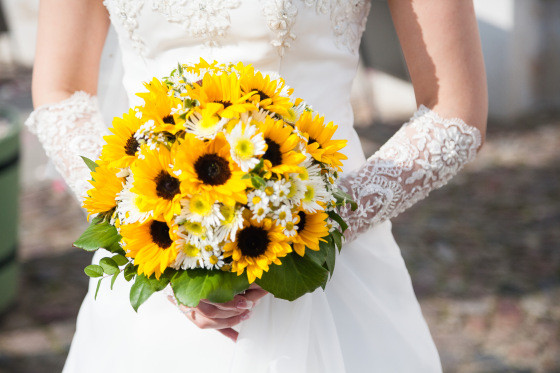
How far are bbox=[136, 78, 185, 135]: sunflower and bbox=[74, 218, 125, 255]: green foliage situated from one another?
27 centimetres

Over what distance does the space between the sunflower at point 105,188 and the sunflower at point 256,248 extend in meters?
0.28

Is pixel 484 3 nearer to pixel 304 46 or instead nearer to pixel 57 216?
pixel 57 216

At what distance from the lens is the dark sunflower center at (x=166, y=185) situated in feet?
4.08

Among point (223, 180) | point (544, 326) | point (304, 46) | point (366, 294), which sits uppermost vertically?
point (544, 326)

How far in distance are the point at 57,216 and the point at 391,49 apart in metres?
3.84

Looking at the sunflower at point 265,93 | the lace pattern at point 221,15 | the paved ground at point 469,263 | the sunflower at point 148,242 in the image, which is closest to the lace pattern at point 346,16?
the lace pattern at point 221,15

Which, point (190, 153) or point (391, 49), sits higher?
point (391, 49)

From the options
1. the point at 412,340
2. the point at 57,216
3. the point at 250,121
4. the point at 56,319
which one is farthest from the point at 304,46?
the point at 57,216

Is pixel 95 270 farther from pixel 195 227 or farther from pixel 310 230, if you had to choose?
pixel 310 230

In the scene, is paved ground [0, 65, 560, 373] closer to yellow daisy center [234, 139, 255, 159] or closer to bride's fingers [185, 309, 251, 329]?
bride's fingers [185, 309, 251, 329]

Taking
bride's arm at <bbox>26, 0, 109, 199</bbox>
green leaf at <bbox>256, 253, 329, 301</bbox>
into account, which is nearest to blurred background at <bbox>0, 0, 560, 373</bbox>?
bride's arm at <bbox>26, 0, 109, 199</bbox>

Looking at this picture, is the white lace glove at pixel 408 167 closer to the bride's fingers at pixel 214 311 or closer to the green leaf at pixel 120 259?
the bride's fingers at pixel 214 311

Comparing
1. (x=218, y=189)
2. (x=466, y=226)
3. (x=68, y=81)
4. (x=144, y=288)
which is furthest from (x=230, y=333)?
(x=466, y=226)

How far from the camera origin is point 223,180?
123 cm
